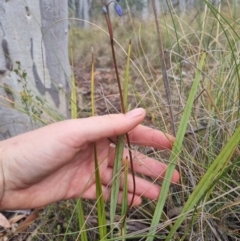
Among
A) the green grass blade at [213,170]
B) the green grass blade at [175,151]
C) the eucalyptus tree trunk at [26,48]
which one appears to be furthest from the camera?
the eucalyptus tree trunk at [26,48]

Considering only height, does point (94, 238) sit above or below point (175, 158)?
below

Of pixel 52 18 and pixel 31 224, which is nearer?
pixel 31 224

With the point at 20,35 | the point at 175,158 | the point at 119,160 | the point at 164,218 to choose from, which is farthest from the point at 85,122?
the point at 20,35

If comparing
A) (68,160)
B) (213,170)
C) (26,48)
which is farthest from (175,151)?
(26,48)

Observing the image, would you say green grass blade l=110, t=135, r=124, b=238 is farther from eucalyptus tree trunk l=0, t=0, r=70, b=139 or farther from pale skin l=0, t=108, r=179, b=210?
eucalyptus tree trunk l=0, t=0, r=70, b=139

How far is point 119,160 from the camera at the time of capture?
3.54 feet

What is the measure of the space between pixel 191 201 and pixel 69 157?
0.36 meters

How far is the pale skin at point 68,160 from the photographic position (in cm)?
108

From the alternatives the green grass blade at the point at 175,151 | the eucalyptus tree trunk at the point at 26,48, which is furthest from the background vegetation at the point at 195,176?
the eucalyptus tree trunk at the point at 26,48

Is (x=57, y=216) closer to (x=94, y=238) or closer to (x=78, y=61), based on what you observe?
(x=94, y=238)

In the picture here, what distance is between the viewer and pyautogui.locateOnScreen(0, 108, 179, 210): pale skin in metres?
1.08

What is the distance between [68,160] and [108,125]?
0.21 metres

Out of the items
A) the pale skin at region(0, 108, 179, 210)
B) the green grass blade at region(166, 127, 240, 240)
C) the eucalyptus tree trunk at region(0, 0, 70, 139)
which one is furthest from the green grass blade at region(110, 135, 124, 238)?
the eucalyptus tree trunk at region(0, 0, 70, 139)

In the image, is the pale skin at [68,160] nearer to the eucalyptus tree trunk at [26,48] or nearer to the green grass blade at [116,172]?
the green grass blade at [116,172]
